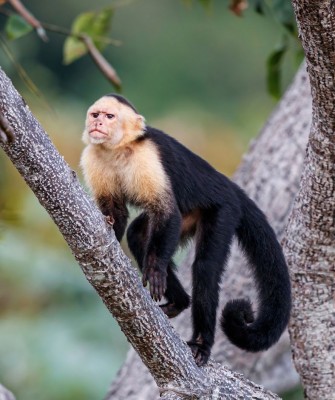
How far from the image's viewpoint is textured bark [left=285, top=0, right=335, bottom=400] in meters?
3.61

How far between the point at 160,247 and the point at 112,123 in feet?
1.51

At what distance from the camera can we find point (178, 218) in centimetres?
370

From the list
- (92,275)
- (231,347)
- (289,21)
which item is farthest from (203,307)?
(289,21)

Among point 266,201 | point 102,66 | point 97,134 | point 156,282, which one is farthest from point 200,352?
point 102,66

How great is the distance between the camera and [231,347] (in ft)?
15.4

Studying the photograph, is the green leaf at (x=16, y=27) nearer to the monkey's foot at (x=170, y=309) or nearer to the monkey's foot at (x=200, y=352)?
the monkey's foot at (x=170, y=309)

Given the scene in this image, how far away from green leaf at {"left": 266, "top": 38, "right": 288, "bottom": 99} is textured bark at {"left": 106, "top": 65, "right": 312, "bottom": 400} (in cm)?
25

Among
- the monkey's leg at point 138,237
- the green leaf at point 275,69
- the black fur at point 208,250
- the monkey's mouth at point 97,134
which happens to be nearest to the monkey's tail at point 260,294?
the black fur at point 208,250

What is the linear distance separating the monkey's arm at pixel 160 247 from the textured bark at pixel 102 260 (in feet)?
0.71

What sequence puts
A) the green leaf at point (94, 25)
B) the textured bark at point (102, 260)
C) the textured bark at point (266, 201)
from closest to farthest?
1. the textured bark at point (102, 260)
2. the textured bark at point (266, 201)
3. the green leaf at point (94, 25)

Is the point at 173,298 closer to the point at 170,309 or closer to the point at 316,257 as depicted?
the point at 170,309

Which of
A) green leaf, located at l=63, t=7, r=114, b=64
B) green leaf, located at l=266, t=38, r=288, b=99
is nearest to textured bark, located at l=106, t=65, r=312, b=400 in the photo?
green leaf, located at l=266, t=38, r=288, b=99

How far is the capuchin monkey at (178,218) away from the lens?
3711 millimetres

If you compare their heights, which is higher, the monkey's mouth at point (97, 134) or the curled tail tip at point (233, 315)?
the monkey's mouth at point (97, 134)
